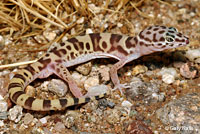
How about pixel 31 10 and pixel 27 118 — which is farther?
pixel 31 10

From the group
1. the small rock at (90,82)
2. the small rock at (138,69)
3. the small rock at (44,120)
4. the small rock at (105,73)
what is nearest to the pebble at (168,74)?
the small rock at (138,69)

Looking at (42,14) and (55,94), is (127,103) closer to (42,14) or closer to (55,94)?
(55,94)

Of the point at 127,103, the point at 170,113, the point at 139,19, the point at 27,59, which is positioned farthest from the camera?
the point at 139,19

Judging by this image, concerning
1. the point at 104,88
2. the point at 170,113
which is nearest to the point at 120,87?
the point at 104,88

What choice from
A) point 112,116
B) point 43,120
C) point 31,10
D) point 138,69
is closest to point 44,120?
point 43,120

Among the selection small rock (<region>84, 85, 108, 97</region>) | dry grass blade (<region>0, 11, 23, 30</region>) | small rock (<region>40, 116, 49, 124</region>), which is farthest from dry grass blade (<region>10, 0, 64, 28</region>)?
small rock (<region>40, 116, 49, 124</region>)

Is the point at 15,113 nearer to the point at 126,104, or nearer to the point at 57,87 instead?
the point at 57,87
